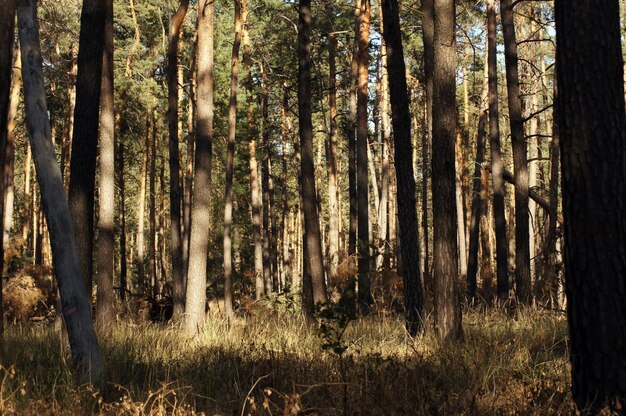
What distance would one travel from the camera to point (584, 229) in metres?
4.87

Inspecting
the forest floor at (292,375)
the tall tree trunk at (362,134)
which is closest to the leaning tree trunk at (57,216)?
the forest floor at (292,375)

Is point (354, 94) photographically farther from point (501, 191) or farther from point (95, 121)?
point (95, 121)

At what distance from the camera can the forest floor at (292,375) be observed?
16.8ft

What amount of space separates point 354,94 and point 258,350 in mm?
15123

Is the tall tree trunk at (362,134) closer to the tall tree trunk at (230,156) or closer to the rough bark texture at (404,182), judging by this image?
the tall tree trunk at (230,156)

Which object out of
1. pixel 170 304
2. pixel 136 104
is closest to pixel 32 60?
pixel 170 304

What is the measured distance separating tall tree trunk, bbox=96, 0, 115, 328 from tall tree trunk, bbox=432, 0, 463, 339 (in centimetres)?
506

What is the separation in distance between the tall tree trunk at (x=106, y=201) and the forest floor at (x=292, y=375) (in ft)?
5.97

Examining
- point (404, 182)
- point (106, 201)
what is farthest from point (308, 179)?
point (106, 201)

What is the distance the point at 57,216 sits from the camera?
6426 mm

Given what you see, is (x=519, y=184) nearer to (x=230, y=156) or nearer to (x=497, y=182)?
(x=497, y=182)

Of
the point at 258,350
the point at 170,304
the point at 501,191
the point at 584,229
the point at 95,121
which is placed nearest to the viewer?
the point at 584,229

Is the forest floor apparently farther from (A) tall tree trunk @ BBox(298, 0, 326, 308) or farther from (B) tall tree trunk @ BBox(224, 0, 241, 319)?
(B) tall tree trunk @ BBox(224, 0, 241, 319)

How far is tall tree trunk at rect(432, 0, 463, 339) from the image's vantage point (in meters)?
8.55
